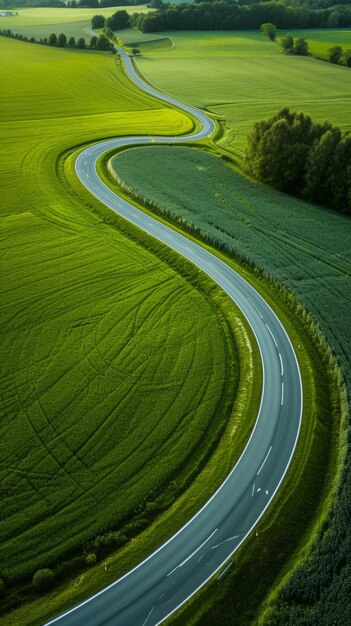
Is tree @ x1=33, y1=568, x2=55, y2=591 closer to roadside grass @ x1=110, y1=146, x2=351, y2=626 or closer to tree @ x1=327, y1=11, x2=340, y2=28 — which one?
roadside grass @ x1=110, y1=146, x2=351, y2=626

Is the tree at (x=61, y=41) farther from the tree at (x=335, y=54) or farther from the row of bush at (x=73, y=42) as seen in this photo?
the tree at (x=335, y=54)

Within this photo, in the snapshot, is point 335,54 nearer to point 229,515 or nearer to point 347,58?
point 347,58

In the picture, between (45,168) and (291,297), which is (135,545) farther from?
(45,168)

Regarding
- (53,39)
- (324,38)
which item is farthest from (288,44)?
(53,39)

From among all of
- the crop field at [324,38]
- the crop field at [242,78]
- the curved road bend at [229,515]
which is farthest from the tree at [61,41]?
the curved road bend at [229,515]

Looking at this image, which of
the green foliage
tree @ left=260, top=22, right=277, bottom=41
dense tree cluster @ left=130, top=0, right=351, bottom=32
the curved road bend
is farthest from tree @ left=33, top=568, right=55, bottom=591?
tree @ left=260, top=22, right=277, bottom=41

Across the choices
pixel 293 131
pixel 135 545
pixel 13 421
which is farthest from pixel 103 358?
pixel 293 131

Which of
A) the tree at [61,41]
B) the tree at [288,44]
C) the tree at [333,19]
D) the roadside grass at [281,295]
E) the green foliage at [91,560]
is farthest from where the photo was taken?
the tree at [333,19]
